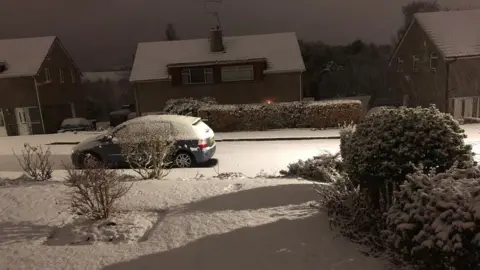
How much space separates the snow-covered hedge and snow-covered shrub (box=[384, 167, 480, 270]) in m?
15.3

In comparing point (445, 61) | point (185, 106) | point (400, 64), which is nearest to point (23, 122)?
point (185, 106)

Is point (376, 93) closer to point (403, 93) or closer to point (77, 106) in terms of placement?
point (403, 93)

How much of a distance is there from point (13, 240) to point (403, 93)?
26.9 metres

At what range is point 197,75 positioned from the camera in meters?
25.3

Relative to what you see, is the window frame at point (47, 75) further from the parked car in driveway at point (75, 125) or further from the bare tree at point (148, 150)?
the bare tree at point (148, 150)

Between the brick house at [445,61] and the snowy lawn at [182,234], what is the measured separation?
1853cm

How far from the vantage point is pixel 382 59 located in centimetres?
4184

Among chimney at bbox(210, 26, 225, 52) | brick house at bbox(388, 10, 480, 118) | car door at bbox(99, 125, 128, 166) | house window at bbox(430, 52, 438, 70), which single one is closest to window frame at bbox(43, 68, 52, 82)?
chimney at bbox(210, 26, 225, 52)

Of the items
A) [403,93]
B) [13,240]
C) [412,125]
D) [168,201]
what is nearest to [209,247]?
[168,201]

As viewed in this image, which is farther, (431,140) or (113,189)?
(113,189)

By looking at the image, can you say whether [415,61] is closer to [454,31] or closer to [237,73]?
[454,31]

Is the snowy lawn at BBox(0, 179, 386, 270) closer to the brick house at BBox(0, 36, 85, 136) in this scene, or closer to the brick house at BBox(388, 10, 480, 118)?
the brick house at BBox(388, 10, 480, 118)

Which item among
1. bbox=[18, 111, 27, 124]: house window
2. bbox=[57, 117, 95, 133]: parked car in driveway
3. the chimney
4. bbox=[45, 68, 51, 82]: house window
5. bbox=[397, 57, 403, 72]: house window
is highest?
the chimney

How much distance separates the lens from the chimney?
83.0 ft
